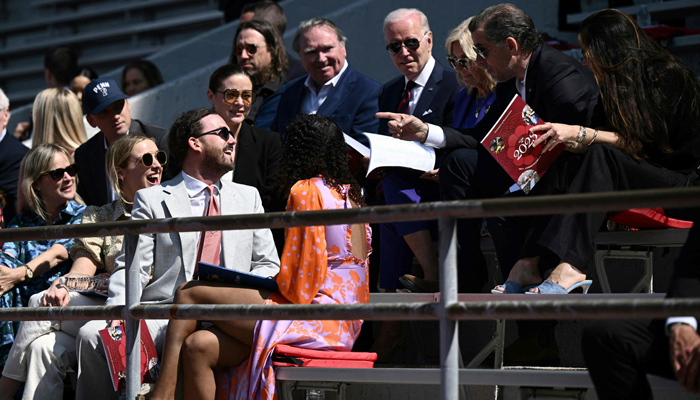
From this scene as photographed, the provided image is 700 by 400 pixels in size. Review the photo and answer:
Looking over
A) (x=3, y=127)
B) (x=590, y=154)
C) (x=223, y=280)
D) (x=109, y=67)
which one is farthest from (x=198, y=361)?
(x=109, y=67)

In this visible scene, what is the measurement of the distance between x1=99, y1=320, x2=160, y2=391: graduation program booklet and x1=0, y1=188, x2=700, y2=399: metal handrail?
35 cm

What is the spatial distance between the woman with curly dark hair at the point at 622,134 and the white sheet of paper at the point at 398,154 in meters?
0.70

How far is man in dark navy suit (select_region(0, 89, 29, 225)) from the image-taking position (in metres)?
5.72

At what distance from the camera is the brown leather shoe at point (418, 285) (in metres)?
4.14

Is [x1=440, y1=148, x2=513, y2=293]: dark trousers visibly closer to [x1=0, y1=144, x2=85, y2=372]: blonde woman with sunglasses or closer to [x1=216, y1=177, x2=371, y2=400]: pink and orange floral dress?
[x1=216, y1=177, x2=371, y2=400]: pink and orange floral dress

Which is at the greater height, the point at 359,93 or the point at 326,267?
the point at 359,93

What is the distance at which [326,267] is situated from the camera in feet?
11.5

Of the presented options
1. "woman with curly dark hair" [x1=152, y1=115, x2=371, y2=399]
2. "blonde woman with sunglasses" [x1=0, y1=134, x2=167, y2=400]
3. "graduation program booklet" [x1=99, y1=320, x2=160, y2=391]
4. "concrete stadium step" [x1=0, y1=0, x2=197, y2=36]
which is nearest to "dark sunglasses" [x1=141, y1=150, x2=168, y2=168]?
"blonde woman with sunglasses" [x1=0, y1=134, x2=167, y2=400]

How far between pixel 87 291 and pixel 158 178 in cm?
75

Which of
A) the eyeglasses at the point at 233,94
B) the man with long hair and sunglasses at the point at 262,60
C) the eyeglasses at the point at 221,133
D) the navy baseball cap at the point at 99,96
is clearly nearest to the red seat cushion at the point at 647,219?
the eyeglasses at the point at 221,133

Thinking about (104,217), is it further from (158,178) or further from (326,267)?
(326,267)

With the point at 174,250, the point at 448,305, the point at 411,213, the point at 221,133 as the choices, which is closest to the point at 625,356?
the point at 448,305

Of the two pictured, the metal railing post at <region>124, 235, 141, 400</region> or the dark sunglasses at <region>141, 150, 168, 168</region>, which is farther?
the dark sunglasses at <region>141, 150, 168, 168</region>

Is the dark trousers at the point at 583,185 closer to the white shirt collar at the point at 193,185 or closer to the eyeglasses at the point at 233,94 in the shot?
the white shirt collar at the point at 193,185
